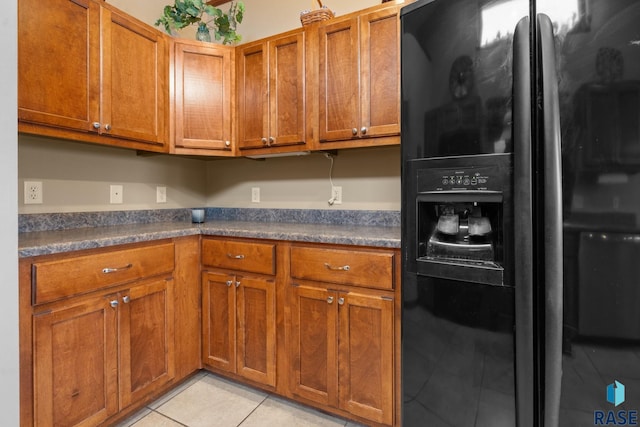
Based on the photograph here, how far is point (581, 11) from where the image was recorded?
33.2 inches

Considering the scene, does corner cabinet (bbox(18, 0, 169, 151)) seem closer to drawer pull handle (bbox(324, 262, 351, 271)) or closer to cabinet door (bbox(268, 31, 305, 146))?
cabinet door (bbox(268, 31, 305, 146))

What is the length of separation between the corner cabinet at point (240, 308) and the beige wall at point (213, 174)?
66 centimetres

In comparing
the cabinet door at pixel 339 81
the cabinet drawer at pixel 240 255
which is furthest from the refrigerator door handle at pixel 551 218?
the cabinet drawer at pixel 240 255

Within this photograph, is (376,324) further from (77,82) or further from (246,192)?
(77,82)

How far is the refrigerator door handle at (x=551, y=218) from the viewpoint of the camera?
2.86ft

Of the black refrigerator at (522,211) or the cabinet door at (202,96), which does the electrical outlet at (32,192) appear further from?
the black refrigerator at (522,211)

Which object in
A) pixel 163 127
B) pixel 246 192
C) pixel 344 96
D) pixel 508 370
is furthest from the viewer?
pixel 246 192

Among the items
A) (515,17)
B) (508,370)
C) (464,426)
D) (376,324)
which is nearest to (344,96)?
(515,17)

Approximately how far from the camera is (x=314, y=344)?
158cm

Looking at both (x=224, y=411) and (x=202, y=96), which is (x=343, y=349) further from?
(x=202, y=96)

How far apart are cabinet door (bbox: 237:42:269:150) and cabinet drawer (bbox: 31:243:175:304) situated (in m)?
0.83

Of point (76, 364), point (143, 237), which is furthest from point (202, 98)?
point (76, 364)

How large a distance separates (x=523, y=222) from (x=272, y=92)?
1.57m

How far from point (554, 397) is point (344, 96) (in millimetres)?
1542
